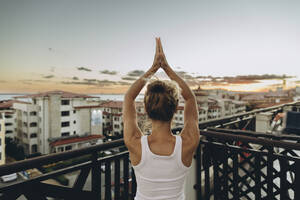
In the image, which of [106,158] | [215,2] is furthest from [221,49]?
[106,158]

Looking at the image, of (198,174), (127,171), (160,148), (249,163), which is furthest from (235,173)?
(160,148)

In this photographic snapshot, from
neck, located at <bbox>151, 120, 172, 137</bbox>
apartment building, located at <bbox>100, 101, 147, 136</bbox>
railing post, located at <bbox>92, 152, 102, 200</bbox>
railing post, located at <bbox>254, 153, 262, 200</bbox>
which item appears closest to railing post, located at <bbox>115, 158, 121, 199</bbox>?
railing post, located at <bbox>92, 152, 102, 200</bbox>

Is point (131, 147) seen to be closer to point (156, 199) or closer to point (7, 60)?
point (156, 199)

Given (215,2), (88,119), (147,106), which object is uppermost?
(215,2)

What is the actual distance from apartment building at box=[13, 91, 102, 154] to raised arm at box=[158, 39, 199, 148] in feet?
93.8

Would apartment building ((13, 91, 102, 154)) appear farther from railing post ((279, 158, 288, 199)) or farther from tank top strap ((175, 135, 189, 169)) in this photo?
tank top strap ((175, 135, 189, 169))

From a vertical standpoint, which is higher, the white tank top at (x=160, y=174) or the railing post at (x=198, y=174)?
the white tank top at (x=160, y=174)

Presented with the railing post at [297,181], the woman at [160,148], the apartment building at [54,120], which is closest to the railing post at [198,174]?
the railing post at [297,181]

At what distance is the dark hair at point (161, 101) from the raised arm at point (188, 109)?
4.1 inches

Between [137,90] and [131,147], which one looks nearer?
[131,147]

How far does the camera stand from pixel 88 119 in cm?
3244

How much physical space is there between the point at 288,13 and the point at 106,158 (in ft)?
Result: 23.3

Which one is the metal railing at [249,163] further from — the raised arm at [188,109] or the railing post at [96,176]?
the railing post at [96,176]

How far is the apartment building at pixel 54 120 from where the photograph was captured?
1072 inches
